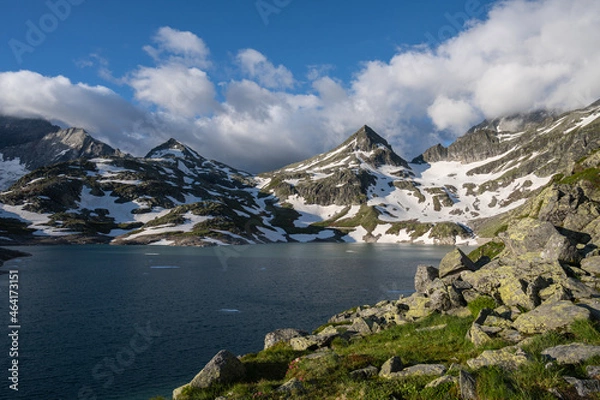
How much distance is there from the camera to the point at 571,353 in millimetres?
12484

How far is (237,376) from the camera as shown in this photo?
791 inches

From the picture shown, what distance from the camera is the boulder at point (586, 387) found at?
9906mm

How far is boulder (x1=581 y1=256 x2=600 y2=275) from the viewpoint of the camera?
24.2m

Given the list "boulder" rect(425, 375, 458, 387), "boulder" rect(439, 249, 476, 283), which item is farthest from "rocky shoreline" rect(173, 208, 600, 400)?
"boulder" rect(439, 249, 476, 283)

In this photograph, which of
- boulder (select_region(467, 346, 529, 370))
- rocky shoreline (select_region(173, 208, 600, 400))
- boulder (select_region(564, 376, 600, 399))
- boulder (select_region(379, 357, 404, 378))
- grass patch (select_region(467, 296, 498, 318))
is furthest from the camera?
grass patch (select_region(467, 296, 498, 318))

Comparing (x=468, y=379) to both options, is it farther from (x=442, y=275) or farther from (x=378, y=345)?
(x=442, y=275)

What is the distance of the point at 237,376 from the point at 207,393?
2064 mm

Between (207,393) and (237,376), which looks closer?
(207,393)

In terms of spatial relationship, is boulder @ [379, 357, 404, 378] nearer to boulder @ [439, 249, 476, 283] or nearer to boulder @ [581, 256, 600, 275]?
boulder @ [581, 256, 600, 275]

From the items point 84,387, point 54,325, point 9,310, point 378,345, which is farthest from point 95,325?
point 378,345

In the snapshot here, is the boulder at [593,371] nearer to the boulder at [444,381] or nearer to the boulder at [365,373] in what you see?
the boulder at [444,381]

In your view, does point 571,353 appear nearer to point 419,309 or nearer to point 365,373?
point 365,373

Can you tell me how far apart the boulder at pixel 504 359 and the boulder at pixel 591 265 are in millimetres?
15072

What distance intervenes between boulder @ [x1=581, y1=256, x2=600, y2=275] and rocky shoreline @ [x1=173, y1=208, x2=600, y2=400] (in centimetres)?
5
